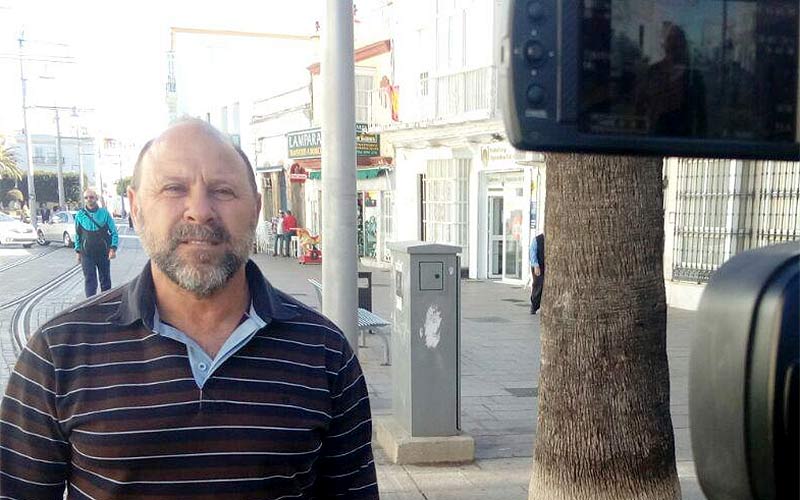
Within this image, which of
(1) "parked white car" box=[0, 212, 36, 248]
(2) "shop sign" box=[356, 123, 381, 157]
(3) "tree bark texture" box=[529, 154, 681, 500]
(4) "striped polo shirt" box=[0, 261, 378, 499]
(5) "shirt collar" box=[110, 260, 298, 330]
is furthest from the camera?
(1) "parked white car" box=[0, 212, 36, 248]

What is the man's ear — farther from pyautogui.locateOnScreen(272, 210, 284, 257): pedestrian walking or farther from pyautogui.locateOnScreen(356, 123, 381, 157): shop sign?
pyautogui.locateOnScreen(272, 210, 284, 257): pedestrian walking

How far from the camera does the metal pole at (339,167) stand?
5.34 m

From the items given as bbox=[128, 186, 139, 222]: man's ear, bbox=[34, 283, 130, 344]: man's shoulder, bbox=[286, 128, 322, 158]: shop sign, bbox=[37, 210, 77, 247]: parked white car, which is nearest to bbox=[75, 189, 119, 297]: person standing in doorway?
bbox=[286, 128, 322, 158]: shop sign

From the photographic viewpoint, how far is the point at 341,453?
2.03 meters

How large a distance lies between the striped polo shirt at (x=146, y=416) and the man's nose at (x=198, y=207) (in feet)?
0.79

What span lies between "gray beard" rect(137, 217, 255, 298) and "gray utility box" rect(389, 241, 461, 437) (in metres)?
3.20

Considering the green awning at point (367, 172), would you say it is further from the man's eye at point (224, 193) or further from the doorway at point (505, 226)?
the man's eye at point (224, 193)

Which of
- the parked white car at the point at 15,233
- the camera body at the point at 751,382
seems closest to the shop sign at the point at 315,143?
the parked white car at the point at 15,233

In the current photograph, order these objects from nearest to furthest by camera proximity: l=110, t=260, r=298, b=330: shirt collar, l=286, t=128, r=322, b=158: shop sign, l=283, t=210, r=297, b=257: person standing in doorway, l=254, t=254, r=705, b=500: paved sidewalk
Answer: l=110, t=260, r=298, b=330: shirt collar < l=254, t=254, r=705, b=500: paved sidewalk < l=286, t=128, r=322, b=158: shop sign < l=283, t=210, r=297, b=257: person standing in doorway

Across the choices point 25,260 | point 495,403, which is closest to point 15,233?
point 25,260

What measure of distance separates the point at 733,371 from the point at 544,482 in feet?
10.1

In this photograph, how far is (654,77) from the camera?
42.0 inches

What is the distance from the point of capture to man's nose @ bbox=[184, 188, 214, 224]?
1959 mm

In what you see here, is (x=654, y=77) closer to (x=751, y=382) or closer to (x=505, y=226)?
(x=751, y=382)
